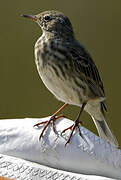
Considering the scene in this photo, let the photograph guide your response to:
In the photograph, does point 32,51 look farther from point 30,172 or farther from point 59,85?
point 30,172

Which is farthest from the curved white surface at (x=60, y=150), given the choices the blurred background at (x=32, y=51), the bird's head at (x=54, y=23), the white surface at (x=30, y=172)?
the blurred background at (x=32, y=51)

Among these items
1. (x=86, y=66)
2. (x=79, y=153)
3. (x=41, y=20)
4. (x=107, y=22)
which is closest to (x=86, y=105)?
(x=86, y=66)

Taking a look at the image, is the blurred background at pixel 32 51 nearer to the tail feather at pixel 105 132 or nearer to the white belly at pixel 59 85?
the tail feather at pixel 105 132

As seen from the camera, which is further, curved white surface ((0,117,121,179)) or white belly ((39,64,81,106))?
white belly ((39,64,81,106))

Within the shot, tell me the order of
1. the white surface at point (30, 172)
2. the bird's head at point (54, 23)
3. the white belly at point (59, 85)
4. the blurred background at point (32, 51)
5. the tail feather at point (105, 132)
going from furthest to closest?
the blurred background at point (32, 51) → the tail feather at point (105, 132) → the bird's head at point (54, 23) → the white belly at point (59, 85) → the white surface at point (30, 172)

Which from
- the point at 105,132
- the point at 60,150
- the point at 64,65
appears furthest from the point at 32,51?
the point at 60,150

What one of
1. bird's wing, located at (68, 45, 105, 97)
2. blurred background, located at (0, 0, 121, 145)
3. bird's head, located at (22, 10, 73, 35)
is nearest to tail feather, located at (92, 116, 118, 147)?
bird's wing, located at (68, 45, 105, 97)

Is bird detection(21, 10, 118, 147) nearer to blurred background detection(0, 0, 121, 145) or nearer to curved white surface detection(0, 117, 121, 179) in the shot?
curved white surface detection(0, 117, 121, 179)
